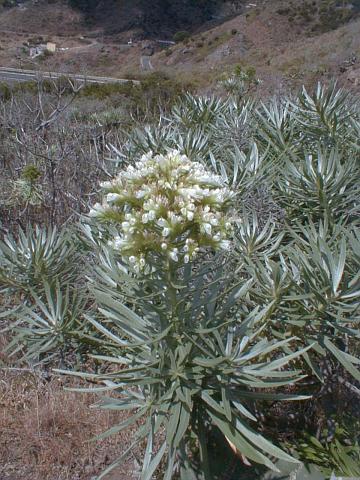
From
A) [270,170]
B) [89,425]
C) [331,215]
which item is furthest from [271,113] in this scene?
[89,425]

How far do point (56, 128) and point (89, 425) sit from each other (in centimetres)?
287

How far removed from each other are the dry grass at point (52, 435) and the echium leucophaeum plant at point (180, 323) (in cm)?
51

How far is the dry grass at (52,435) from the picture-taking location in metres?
2.29

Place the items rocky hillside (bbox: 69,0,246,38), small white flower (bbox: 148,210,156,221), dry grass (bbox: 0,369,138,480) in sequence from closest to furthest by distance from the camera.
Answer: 1. small white flower (bbox: 148,210,156,221)
2. dry grass (bbox: 0,369,138,480)
3. rocky hillside (bbox: 69,0,246,38)

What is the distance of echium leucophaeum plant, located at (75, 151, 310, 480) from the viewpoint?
1.58m

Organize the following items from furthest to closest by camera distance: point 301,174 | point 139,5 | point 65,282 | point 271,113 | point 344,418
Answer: point 139,5, point 271,113, point 301,174, point 65,282, point 344,418

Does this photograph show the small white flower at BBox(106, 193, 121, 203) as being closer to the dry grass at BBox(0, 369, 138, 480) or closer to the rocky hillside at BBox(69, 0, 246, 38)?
the dry grass at BBox(0, 369, 138, 480)

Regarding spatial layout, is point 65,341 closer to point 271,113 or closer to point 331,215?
point 331,215

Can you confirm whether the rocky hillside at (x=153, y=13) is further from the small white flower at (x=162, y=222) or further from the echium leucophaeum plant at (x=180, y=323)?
the small white flower at (x=162, y=222)

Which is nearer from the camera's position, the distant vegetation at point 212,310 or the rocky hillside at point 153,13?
the distant vegetation at point 212,310

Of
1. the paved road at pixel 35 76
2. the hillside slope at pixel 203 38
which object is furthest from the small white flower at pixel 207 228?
the hillside slope at pixel 203 38

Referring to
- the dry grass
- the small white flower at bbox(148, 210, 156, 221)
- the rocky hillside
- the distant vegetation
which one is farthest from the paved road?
the rocky hillside

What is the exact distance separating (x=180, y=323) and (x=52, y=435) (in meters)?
1.04

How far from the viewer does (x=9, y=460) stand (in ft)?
7.69
